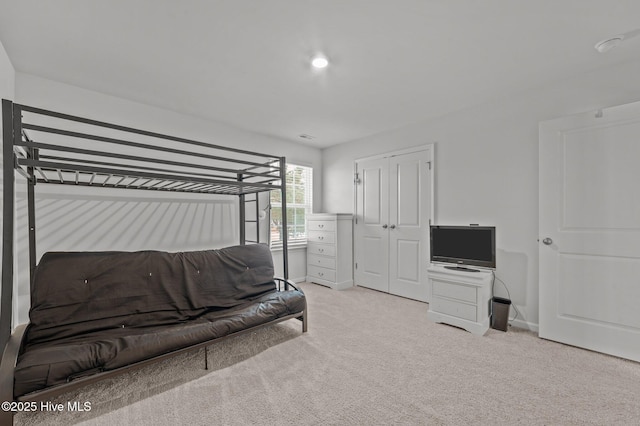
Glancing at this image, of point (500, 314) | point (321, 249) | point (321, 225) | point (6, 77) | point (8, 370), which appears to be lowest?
point (500, 314)

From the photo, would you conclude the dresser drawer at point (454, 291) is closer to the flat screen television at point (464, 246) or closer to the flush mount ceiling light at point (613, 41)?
the flat screen television at point (464, 246)

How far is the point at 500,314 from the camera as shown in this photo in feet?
9.23

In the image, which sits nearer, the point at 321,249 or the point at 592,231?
the point at 592,231

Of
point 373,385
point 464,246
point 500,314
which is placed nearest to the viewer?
point 373,385

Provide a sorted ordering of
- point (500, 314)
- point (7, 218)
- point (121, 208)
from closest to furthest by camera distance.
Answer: point (7, 218), point (500, 314), point (121, 208)

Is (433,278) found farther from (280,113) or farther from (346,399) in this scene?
(280,113)

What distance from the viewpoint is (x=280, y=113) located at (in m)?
3.41

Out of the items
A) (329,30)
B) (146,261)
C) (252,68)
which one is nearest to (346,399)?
(146,261)

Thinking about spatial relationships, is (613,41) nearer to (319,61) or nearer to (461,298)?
(319,61)

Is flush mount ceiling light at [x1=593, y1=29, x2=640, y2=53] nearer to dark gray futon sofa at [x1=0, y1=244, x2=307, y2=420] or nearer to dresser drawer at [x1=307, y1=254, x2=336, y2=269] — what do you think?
dark gray futon sofa at [x1=0, y1=244, x2=307, y2=420]

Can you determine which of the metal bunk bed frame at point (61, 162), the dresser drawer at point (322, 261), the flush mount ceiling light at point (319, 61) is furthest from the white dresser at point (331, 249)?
the flush mount ceiling light at point (319, 61)

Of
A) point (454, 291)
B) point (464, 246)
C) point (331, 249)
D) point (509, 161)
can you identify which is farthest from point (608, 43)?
point (331, 249)

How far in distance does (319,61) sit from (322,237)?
2807 millimetres

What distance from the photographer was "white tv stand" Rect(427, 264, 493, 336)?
2736mm
